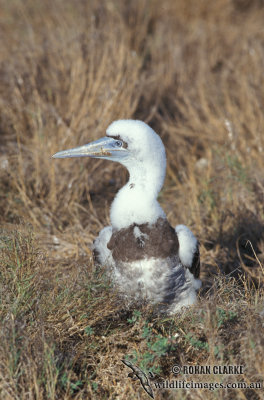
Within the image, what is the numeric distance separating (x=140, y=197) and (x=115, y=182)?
7.44 ft

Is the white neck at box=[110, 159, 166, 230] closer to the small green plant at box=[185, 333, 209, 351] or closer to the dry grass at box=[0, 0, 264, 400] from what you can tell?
the dry grass at box=[0, 0, 264, 400]

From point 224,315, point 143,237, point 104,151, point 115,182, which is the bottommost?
point 115,182

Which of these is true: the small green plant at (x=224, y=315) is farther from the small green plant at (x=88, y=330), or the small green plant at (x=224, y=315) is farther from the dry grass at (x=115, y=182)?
the small green plant at (x=88, y=330)

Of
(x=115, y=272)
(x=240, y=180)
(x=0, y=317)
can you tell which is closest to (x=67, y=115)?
(x=240, y=180)

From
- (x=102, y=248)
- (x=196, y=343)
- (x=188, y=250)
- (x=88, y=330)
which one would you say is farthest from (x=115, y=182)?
(x=196, y=343)

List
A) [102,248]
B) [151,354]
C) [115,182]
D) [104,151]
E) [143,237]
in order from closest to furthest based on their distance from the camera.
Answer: [151,354] < [143,237] < [104,151] < [102,248] < [115,182]

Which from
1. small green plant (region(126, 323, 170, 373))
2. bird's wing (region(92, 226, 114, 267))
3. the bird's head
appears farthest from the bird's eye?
small green plant (region(126, 323, 170, 373))

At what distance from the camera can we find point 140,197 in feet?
10.6

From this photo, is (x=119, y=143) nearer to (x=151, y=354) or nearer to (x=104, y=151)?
(x=104, y=151)

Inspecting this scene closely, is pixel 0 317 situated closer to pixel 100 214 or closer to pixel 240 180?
pixel 100 214

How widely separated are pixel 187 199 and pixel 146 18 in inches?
138

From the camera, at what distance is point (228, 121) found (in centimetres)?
557

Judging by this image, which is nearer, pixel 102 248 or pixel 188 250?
pixel 188 250

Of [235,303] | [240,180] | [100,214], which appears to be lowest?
[100,214]
